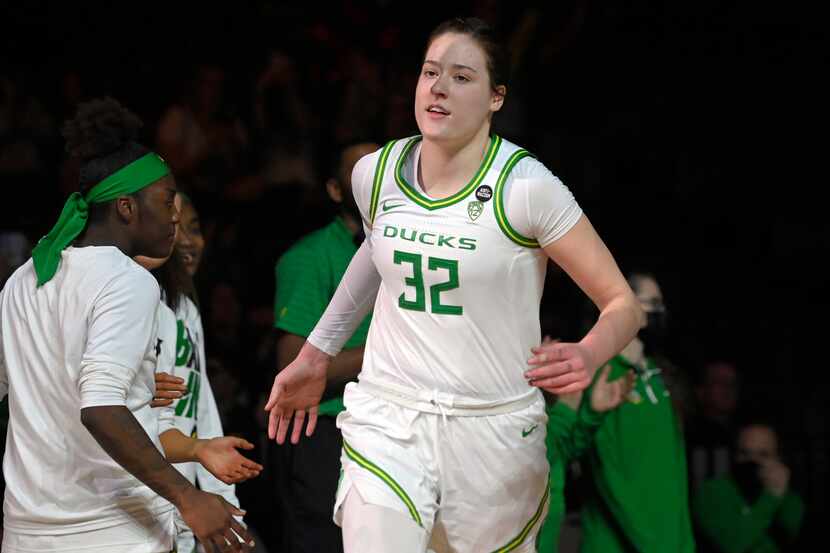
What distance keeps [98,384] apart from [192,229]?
1.95m

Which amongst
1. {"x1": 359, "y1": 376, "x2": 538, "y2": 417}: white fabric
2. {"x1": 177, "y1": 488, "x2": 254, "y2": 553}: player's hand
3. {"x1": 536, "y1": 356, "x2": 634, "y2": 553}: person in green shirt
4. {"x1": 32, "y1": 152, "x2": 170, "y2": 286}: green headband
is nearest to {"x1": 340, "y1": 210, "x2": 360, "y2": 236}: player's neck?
{"x1": 536, "y1": 356, "x2": 634, "y2": 553}: person in green shirt

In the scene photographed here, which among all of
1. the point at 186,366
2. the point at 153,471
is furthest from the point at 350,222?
the point at 153,471

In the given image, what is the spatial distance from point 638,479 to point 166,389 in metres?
2.13

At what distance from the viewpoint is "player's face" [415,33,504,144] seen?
398cm

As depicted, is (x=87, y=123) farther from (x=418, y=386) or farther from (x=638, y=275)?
(x=638, y=275)

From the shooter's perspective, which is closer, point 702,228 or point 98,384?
point 98,384

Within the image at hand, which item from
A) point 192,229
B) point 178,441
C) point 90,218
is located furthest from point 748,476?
point 90,218

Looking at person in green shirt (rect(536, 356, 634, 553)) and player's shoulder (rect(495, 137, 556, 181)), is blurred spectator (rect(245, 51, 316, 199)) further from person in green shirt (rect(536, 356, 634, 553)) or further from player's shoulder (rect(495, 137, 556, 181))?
player's shoulder (rect(495, 137, 556, 181))

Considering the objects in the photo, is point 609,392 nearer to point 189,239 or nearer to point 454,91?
point 189,239

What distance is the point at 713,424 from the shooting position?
7078 mm

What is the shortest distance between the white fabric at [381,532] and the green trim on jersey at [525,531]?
30 cm

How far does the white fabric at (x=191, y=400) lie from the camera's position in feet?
15.0

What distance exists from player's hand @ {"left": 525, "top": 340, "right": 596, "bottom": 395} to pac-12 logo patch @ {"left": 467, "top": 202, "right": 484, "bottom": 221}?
529 mm

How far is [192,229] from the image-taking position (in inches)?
215
